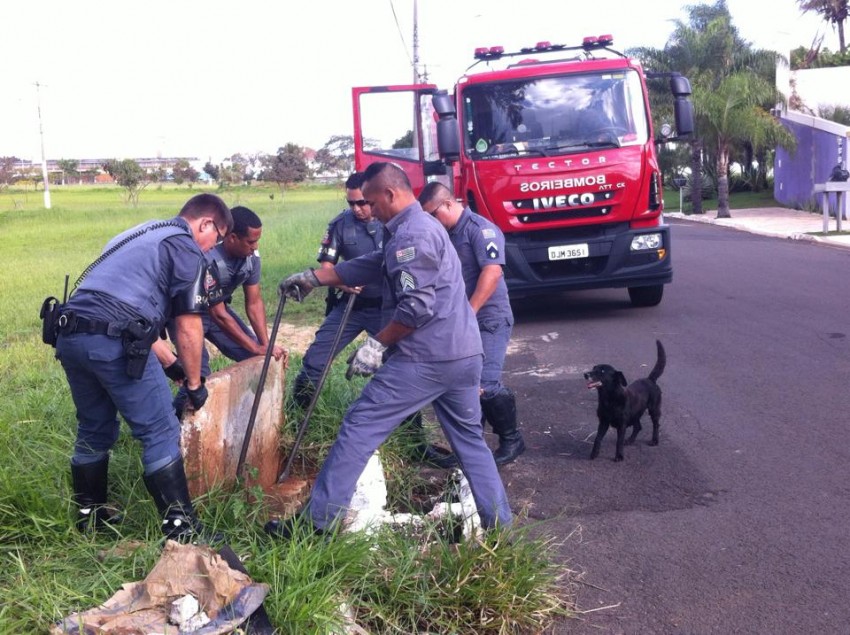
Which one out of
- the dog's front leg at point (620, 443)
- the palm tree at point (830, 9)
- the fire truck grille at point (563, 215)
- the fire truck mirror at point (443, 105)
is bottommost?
the dog's front leg at point (620, 443)

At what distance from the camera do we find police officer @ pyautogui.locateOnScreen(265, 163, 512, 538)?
13.6ft

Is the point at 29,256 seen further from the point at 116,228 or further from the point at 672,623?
the point at 672,623

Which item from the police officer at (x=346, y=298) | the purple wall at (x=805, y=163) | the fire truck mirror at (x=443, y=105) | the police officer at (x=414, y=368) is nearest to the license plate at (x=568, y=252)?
the fire truck mirror at (x=443, y=105)

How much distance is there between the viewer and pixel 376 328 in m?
6.38

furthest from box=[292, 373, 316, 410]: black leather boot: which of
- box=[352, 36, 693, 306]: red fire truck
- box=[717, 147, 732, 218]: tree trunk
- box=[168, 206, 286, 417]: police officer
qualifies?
box=[717, 147, 732, 218]: tree trunk

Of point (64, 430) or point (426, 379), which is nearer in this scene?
point (426, 379)

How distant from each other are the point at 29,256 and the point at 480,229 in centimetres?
2112

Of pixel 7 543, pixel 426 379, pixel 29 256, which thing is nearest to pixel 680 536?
pixel 426 379

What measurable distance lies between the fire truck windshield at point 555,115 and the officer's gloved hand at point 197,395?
6.73m

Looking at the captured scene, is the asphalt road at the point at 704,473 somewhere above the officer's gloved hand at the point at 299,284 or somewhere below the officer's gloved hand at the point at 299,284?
below

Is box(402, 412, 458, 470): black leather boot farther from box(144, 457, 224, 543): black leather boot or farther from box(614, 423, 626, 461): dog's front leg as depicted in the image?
box(144, 457, 224, 543): black leather boot

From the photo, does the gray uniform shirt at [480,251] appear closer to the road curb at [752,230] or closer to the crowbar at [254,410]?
the crowbar at [254,410]

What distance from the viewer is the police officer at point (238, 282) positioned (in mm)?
5887

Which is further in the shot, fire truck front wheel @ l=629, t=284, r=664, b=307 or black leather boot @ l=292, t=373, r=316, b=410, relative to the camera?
fire truck front wheel @ l=629, t=284, r=664, b=307
